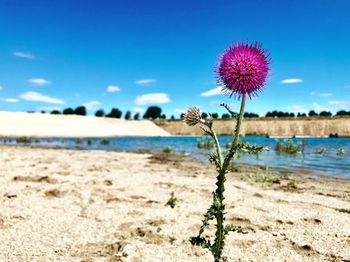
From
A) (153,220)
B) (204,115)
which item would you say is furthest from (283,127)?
(204,115)

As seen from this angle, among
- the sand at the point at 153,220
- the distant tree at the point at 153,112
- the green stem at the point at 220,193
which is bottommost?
the sand at the point at 153,220

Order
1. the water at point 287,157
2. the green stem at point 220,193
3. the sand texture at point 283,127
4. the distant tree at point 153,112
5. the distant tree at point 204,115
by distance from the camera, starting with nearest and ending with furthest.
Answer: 1. the green stem at point 220,193
2. the distant tree at point 204,115
3. the water at point 287,157
4. the sand texture at point 283,127
5. the distant tree at point 153,112

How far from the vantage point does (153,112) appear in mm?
163375

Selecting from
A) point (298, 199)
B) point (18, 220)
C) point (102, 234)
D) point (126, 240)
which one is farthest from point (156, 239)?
point (298, 199)

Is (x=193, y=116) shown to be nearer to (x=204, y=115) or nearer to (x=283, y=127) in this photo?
(x=204, y=115)

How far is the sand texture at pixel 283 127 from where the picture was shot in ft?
426

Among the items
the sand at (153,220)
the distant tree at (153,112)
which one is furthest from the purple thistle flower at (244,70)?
the distant tree at (153,112)

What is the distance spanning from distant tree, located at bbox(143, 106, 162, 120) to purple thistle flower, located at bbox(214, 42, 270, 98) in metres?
160

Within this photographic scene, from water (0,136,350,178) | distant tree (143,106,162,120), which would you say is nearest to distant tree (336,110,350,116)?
distant tree (143,106,162,120)

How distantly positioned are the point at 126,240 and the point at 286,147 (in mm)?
23099

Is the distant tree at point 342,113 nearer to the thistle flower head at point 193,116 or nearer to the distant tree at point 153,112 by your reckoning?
the distant tree at point 153,112

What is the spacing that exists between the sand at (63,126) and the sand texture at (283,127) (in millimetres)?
10408

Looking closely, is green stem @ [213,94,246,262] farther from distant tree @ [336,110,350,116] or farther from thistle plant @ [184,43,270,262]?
distant tree @ [336,110,350,116]

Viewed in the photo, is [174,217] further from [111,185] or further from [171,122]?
[171,122]
